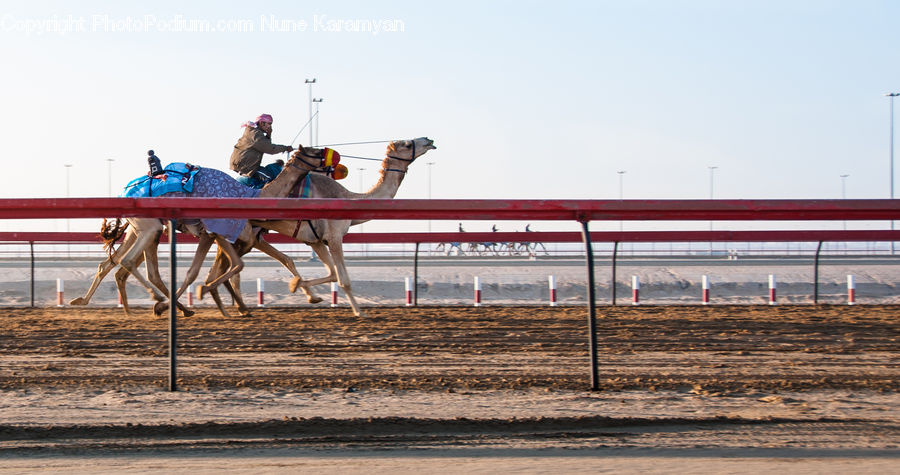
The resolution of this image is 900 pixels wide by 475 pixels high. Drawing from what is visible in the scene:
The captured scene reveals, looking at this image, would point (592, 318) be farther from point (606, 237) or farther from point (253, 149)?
point (606, 237)

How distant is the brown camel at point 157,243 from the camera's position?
13031 millimetres

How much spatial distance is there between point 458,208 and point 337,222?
253 inches

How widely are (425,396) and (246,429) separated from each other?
145 cm

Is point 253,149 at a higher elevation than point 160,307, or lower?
higher

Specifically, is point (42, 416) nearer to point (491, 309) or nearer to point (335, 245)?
point (335, 245)

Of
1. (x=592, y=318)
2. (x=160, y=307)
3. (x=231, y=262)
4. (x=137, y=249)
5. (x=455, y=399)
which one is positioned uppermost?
(x=137, y=249)

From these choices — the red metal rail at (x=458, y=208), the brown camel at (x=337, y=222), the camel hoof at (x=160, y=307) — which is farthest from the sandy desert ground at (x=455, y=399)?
the brown camel at (x=337, y=222)

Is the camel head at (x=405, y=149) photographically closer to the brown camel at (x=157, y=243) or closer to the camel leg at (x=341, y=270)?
the brown camel at (x=157, y=243)

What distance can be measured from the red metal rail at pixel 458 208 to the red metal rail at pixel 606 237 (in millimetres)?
8043

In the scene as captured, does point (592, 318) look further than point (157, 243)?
No

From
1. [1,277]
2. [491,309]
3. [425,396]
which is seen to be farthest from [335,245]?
[1,277]

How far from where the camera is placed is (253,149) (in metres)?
14.0

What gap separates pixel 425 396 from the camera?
6.59 meters

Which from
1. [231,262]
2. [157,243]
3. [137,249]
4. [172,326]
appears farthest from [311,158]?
[172,326]
